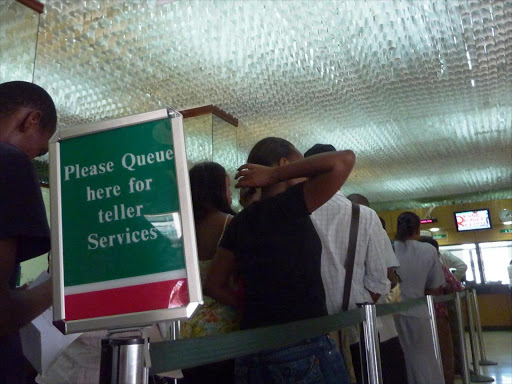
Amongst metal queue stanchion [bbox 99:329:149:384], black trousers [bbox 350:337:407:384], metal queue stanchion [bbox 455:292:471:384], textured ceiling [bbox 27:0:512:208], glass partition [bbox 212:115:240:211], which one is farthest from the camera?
glass partition [bbox 212:115:240:211]

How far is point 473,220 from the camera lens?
37.4 ft

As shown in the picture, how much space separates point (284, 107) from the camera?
4.50 meters

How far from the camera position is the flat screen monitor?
11.2 m

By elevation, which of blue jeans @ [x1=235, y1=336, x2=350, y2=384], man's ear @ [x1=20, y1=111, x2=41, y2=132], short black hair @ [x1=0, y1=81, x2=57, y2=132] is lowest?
blue jeans @ [x1=235, y1=336, x2=350, y2=384]

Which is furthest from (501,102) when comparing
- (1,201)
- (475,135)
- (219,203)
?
(1,201)

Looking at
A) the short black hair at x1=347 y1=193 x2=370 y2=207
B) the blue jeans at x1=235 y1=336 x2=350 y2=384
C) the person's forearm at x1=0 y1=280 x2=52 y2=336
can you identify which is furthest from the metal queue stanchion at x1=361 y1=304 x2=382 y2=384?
the short black hair at x1=347 y1=193 x2=370 y2=207

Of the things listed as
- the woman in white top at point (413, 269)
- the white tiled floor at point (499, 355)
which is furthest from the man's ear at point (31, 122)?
the white tiled floor at point (499, 355)

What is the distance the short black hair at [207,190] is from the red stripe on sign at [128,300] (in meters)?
0.98

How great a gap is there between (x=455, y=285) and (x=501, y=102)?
1969 millimetres

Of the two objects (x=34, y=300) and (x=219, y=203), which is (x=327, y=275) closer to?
(x=219, y=203)

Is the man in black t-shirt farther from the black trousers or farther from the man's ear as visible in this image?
the black trousers

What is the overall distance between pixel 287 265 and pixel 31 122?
0.72m

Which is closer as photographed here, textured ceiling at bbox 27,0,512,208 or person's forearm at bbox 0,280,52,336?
person's forearm at bbox 0,280,52,336

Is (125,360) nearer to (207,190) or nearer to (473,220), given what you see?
(207,190)
